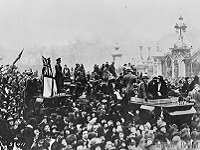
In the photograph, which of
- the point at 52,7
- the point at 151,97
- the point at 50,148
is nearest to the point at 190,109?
the point at 151,97

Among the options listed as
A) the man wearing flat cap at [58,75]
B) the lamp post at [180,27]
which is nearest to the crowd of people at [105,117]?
the man wearing flat cap at [58,75]

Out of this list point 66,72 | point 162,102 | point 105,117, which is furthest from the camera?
point 66,72

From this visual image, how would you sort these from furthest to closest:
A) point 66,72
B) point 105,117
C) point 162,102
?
point 66,72, point 105,117, point 162,102

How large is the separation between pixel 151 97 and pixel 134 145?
54 centimetres

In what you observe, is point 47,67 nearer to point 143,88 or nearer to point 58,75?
Result: point 58,75

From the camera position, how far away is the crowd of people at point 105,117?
3902 millimetres

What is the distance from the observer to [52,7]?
4.05 metres

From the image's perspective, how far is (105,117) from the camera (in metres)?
3.98

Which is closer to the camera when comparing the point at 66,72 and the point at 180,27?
the point at 180,27

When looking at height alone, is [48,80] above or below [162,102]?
above

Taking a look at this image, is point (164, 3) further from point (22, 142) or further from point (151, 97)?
point (22, 142)

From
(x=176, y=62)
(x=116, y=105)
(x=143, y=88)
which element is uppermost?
(x=176, y=62)

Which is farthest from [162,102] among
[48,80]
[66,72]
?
[48,80]

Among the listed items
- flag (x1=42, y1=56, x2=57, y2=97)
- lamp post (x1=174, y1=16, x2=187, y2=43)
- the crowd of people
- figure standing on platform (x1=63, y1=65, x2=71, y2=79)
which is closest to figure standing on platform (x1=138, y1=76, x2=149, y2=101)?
the crowd of people
